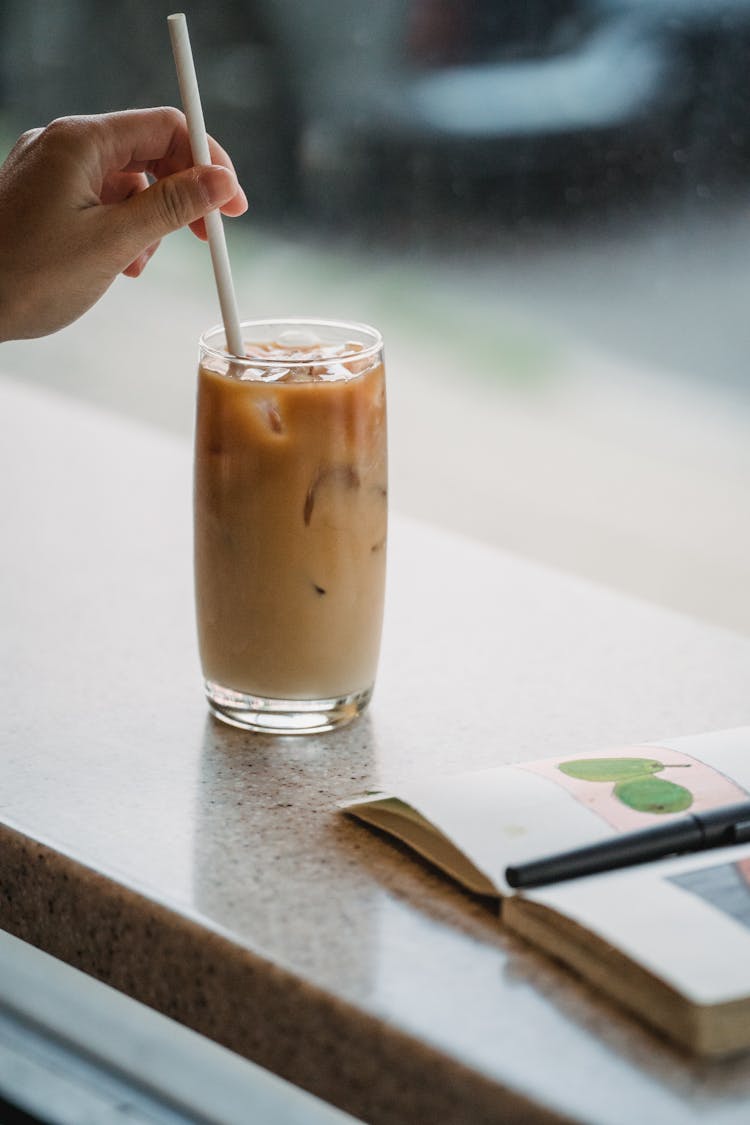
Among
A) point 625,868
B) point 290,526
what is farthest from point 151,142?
point 625,868

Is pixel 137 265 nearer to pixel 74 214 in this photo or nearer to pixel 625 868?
pixel 74 214

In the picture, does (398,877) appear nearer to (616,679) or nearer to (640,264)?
(616,679)

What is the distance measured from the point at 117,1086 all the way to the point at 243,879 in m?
0.26

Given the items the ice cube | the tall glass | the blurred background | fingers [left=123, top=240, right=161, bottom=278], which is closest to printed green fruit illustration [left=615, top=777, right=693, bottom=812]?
the tall glass

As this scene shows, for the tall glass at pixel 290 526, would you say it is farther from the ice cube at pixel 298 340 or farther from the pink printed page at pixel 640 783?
the pink printed page at pixel 640 783

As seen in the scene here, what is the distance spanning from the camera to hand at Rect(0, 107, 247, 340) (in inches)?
34.6

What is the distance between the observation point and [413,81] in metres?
1.65

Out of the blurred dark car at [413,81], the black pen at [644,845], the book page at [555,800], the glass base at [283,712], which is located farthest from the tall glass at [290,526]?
the blurred dark car at [413,81]

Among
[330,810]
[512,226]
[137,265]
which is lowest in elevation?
[330,810]

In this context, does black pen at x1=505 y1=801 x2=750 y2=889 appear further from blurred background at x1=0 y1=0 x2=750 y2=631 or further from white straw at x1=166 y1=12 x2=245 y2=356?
blurred background at x1=0 y1=0 x2=750 y2=631

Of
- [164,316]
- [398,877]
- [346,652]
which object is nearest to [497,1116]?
[398,877]

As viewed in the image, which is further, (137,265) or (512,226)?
(512,226)

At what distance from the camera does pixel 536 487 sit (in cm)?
199

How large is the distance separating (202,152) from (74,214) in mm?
96
